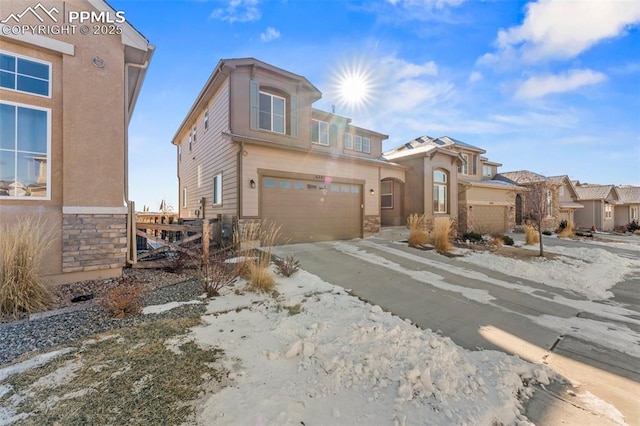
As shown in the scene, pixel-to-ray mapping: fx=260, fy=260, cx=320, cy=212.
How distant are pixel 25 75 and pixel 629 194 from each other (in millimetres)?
50429

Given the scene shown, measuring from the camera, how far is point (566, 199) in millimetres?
26016

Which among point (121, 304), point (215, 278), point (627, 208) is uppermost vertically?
point (627, 208)

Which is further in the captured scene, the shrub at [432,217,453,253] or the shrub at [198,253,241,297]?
the shrub at [432,217,453,253]

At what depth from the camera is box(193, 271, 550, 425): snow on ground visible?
2111 mm

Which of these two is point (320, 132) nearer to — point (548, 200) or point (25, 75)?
point (25, 75)

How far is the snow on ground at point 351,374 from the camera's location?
2111 mm

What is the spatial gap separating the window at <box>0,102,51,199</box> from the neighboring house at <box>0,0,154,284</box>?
0.01m

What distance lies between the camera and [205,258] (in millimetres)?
5652

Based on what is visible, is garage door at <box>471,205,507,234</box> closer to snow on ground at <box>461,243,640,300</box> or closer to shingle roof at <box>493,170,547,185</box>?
shingle roof at <box>493,170,547,185</box>

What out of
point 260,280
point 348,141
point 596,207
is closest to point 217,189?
point 260,280

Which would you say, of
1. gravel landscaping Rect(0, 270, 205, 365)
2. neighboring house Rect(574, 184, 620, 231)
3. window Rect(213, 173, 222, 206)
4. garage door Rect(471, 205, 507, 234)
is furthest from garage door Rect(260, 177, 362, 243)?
neighboring house Rect(574, 184, 620, 231)

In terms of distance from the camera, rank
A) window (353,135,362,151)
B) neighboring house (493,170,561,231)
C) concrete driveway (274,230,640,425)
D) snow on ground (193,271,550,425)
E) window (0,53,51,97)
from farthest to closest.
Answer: neighboring house (493,170,561,231) < window (353,135,362,151) < window (0,53,51,97) < concrete driveway (274,230,640,425) < snow on ground (193,271,550,425)

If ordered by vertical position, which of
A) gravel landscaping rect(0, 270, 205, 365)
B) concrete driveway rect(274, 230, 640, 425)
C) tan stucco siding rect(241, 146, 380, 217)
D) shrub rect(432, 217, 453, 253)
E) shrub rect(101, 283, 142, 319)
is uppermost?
tan stucco siding rect(241, 146, 380, 217)

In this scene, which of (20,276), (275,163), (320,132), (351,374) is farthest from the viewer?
(320,132)
